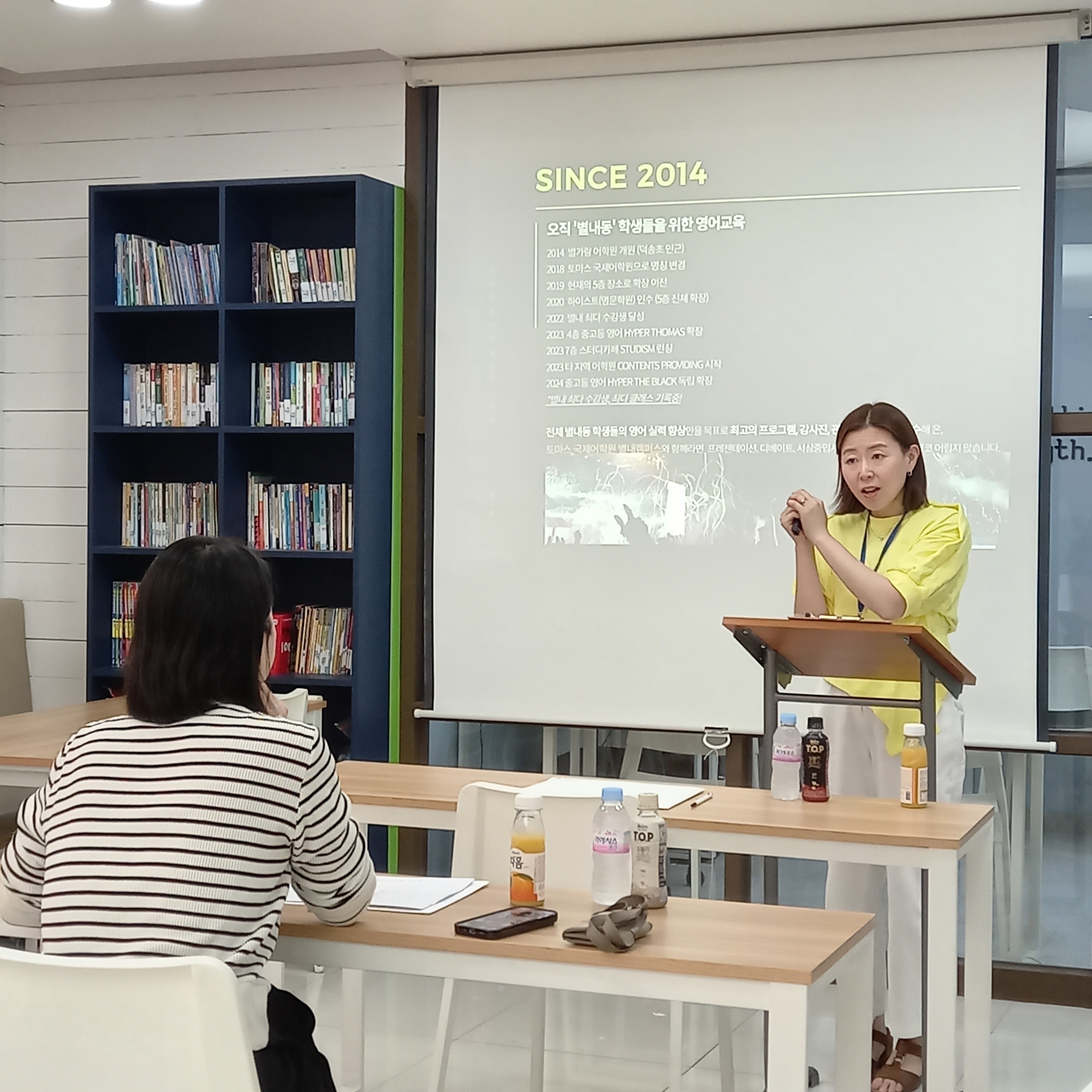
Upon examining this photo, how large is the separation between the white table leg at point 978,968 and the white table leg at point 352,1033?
56.1 inches

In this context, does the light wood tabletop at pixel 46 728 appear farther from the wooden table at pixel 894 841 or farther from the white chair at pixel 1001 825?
the white chair at pixel 1001 825

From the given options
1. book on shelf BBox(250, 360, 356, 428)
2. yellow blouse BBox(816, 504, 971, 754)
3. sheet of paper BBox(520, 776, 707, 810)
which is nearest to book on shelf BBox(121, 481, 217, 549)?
book on shelf BBox(250, 360, 356, 428)

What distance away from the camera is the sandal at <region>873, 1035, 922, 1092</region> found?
135 inches

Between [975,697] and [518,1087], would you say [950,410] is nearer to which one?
[975,697]

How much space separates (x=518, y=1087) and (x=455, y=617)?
1.82 metres

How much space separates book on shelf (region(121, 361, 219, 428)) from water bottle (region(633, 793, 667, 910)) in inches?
121

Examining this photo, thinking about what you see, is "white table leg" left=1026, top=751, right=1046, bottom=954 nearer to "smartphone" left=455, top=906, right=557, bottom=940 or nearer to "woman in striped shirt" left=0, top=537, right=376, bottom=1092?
"smartphone" left=455, top=906, right=557, bottom=940

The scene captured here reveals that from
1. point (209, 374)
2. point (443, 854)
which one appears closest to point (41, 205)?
point (209, 374)

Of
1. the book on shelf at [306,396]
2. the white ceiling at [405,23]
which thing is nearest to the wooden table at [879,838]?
the book on shelf at [306,396]

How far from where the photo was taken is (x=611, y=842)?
7.91 feet

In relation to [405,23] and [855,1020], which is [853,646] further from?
[405,23]

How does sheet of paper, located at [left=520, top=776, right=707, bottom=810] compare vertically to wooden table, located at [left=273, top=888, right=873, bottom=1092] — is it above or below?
above

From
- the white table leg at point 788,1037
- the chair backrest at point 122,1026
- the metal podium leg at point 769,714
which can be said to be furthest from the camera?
the metal podium leg at point 769,714

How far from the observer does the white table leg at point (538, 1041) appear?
333 cm
